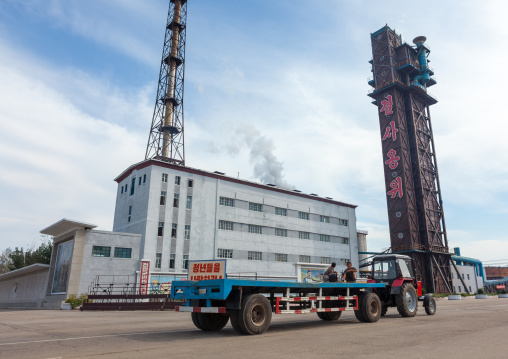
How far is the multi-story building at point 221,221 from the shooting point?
40.5m

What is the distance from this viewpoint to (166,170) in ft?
139

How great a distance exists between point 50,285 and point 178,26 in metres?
40.7

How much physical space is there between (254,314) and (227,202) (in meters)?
36.6

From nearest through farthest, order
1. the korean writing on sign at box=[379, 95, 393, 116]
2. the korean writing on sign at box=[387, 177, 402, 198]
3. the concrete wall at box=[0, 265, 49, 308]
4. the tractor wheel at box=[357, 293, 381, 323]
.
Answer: the tractor wheel at box=[357, 293, 381, 323] → the concrete wall at box=[0, 265, 49, 308] → the korean writing on sign at box=[387, 177, 402, 198] → the korean writing on sign at box=[379, 95, 393, 116]

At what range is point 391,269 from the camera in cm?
1588

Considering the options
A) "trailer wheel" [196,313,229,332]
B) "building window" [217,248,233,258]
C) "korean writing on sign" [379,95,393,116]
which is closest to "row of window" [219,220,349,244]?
"building window" [217,248,233,258]

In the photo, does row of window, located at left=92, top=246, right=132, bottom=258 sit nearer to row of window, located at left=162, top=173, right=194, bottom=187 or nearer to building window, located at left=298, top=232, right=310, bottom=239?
row of window, located at left=162, top=173, right=194, bottom=187

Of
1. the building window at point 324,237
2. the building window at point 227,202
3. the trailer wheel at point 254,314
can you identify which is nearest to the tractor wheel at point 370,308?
the trailer wheel at point 254,314

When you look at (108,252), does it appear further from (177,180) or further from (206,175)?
(206,175)

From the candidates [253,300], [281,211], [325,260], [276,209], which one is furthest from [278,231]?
[253,300]

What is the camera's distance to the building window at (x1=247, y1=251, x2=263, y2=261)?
45.9 metres

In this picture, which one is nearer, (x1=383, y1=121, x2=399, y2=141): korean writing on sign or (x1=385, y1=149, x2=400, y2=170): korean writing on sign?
(x1=385, y1=149, x2=400, y2=170): korean writing on sign

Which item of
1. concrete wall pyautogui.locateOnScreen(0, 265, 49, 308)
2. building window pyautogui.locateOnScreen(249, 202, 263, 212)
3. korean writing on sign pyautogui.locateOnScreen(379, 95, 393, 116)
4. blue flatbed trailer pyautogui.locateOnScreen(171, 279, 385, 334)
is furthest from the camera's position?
korean writing on sign pyautogui.locateOnScreen(379, 95, 393, 116)

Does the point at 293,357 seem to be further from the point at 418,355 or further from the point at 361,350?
the point at 418,355
